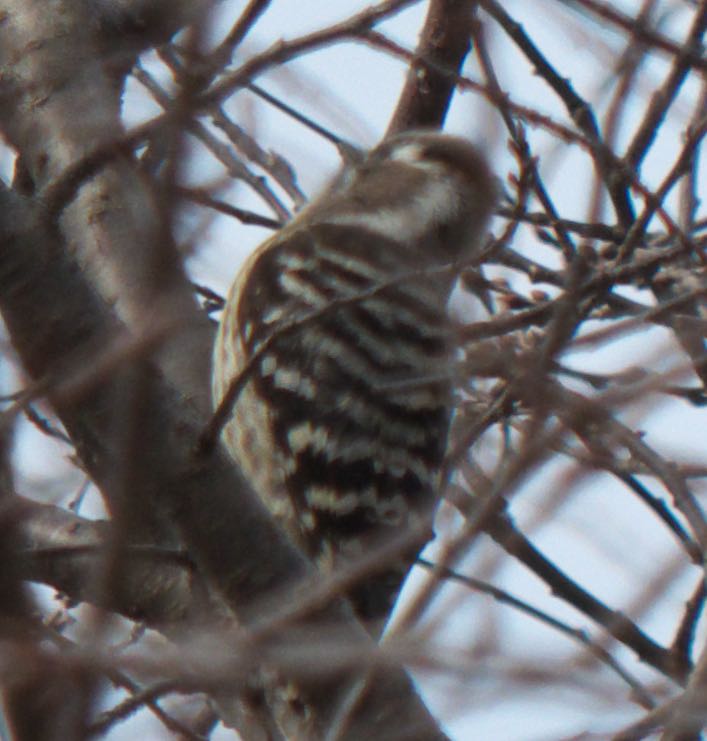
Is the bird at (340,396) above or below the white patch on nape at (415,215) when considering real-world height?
below

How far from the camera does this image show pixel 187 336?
120 inches

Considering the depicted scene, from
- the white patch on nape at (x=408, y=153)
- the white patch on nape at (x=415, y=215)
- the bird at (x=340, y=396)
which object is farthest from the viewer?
the white patch on nape at (x=408, y=153)

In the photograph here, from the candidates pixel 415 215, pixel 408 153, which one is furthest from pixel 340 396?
pixel 408 153

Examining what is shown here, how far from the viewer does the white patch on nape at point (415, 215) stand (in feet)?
19.4

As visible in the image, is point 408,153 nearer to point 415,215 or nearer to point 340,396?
point 415,215

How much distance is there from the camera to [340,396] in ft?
15.8

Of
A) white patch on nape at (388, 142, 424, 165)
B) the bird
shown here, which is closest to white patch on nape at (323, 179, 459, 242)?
white patch on nape at (388, 142, 424, 165)

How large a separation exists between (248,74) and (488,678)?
117cm

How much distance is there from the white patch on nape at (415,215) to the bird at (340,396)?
0.24m

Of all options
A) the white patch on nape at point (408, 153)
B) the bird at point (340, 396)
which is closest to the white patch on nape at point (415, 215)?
the white patch on nape at point (408, 153)

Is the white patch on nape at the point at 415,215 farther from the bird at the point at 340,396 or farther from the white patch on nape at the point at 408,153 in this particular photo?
the bird at the point at 340,396

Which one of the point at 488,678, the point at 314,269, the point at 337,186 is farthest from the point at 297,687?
the point at 337,186

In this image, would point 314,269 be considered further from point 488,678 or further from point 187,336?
point 488,678

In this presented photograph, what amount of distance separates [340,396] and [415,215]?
59.1 inches
